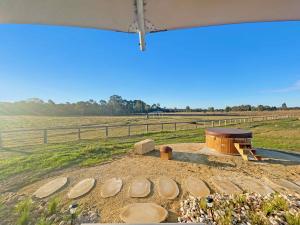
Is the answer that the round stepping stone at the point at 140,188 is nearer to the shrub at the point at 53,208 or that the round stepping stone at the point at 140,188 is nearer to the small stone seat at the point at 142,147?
the shrub at the point at 53,208

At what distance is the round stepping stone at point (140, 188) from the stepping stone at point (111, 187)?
9.9 inches

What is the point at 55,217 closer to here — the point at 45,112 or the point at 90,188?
the point at 90,188

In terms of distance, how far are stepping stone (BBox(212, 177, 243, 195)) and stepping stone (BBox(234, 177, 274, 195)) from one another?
16 centimetres

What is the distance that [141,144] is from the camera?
21.6ft

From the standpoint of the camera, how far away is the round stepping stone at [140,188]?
3672mm

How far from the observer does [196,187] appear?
397 centimetres

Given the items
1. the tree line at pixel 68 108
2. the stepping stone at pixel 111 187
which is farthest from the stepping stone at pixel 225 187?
the tree line at pixel 68 108

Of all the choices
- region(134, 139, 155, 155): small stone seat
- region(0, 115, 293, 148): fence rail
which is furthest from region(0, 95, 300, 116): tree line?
region(134, 139, 155, 155): small stone seat

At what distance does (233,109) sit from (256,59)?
1952 inches

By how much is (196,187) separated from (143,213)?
1.35 m

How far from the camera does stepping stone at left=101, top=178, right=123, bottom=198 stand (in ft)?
12.1

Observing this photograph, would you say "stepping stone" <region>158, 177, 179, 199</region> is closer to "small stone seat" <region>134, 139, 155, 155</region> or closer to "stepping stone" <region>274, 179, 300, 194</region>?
"stepping stone" <region>274, 179, 300, 194</region>

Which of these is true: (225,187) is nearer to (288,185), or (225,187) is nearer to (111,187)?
(288,185)

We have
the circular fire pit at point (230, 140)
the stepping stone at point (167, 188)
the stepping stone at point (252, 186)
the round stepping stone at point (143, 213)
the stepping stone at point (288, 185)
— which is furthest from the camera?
the circular fire pit at point (230, 140)
